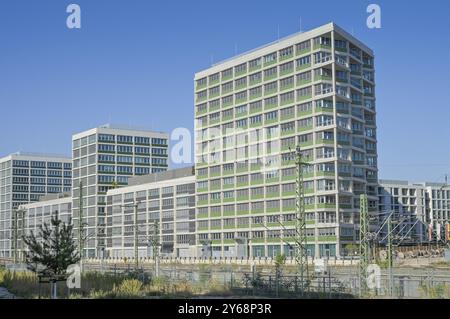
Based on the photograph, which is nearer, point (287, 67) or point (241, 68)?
point (287, 67)

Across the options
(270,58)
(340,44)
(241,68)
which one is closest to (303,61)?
(340,44)

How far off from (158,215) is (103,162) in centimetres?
3850

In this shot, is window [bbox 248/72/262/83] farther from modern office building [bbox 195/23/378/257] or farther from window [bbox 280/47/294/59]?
window [bbox 280/47/294/59]

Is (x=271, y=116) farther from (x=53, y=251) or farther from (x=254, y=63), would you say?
(x=53, y=251)

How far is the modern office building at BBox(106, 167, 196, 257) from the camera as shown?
142 meters

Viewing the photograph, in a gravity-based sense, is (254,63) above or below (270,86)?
above

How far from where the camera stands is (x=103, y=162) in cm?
18200

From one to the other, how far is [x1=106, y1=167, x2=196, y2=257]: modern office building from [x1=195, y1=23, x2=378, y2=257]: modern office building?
580 cm

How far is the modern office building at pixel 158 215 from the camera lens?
142 meters

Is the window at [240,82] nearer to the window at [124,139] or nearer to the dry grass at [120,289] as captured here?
the window at [124,139]

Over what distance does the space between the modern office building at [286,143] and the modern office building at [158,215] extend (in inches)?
228

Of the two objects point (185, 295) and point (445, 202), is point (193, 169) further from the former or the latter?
point (185, 295)
